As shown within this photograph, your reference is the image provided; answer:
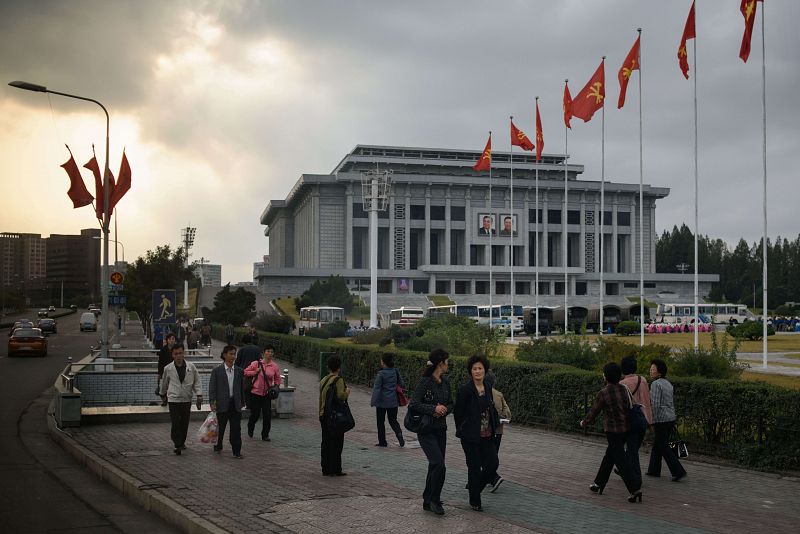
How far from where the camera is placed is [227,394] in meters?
13.3

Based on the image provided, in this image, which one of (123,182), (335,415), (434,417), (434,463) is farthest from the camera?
(123,182)

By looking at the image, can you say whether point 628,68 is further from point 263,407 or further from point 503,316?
point 503,316

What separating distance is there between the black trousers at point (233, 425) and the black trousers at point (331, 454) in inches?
80.8

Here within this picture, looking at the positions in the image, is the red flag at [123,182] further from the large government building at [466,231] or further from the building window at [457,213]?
the building window at [457,213]

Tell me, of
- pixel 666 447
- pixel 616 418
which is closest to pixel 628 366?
pixel 616 418

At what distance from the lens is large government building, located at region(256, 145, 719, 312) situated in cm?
11162

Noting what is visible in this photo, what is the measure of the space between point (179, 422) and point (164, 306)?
17.0 meters

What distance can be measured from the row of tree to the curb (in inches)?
4208

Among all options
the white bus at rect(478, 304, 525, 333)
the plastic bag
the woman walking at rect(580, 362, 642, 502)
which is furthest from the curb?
the white bus at rect(478, 304, 525, 333)

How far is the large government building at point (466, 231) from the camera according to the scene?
11162cm

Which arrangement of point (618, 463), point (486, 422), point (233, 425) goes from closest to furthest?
point (486, 422) → point (618, 463) → point (233, 425)

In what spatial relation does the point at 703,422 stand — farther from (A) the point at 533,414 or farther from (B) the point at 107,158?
(B) the point at 107,158

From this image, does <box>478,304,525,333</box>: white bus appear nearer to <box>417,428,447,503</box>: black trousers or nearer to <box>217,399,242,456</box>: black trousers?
<box>217,399,242,456</box>: black trousers

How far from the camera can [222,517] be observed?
8.76 metres
